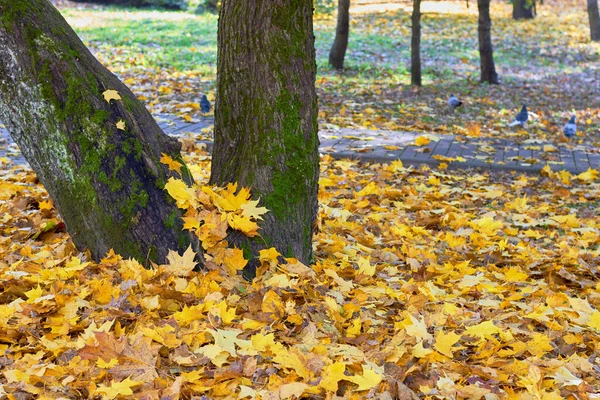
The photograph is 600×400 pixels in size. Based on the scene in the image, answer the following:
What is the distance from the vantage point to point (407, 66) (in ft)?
51.1

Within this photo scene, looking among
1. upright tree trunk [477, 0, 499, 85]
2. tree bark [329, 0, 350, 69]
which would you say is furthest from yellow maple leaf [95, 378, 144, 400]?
tree bark [329, 0, 350, 69]

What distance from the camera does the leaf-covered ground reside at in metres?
9.78

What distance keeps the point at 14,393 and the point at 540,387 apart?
6.05ft

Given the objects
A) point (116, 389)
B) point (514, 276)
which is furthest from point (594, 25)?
point (116, 389)

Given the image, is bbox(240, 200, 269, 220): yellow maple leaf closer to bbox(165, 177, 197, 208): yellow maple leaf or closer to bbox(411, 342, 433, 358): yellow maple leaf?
bbox(165, 177, 197, 208): yellow maple leaf

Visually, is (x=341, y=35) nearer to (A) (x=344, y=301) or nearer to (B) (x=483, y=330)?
(A) (x=344, y=301)

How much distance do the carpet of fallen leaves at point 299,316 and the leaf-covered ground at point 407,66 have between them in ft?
15.8

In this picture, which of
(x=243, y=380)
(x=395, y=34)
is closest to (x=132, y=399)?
(x=243, y=380)

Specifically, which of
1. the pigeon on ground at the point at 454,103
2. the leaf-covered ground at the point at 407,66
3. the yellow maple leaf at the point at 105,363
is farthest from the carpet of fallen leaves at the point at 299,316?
the pigeon on ground at the point at 454,103

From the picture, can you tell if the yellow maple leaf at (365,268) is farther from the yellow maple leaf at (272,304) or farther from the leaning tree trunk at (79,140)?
the leaning tree trunk at (79,140)

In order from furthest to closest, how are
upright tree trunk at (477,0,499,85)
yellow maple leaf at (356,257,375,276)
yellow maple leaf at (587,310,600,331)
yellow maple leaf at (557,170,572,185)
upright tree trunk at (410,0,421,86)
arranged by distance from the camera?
upright tree trunk at (477,0,499,85) → upright tree trunk at (410,0,421,86) → yellow maple leaf at (557,170,572,185) → yellow maple leaf at (356,257,375,276) → yellow maple leaf at (587,310,600,331)

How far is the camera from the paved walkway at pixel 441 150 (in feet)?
22.7

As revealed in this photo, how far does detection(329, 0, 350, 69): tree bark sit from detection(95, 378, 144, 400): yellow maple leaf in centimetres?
1137

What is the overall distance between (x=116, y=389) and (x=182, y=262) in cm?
103
